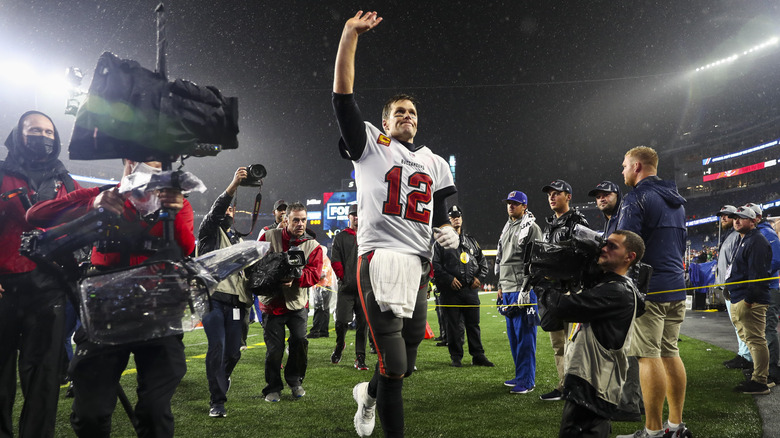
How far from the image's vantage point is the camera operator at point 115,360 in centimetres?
231

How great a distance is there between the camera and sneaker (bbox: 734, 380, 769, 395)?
5492 millimetres

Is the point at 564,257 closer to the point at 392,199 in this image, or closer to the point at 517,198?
the point at 392,199

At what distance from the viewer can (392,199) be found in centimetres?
328

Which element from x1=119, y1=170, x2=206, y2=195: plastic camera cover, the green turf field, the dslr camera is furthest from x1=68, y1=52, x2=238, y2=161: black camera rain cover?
the green turf field

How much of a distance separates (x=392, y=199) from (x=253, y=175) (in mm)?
1356

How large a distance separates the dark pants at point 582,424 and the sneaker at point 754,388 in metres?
3.91

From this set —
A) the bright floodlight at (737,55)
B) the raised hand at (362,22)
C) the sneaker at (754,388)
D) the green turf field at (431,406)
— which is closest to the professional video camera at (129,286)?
the raised hand at (362,22)

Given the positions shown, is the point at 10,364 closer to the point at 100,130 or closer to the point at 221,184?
the point at 100,130

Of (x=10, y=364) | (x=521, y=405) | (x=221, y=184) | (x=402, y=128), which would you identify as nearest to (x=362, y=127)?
(x=402, y=128)

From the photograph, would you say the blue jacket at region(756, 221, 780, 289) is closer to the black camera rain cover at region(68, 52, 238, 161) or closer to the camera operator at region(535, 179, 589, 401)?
the camera operator at region(535, 179, 589, 401)

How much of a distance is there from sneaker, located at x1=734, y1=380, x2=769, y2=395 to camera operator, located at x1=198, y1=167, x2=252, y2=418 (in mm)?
5714

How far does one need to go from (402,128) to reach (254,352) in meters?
6.45

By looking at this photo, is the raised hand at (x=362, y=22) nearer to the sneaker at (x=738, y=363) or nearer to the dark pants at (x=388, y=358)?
the dark pants at (x=388, y=358)

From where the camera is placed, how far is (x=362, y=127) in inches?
128
